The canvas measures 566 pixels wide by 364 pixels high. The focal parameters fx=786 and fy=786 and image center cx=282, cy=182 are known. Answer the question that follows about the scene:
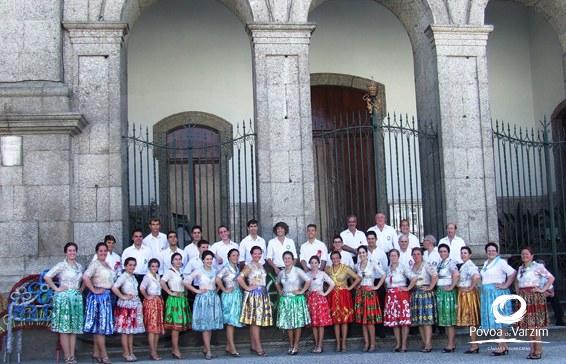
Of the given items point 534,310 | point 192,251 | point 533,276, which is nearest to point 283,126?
point 192,251

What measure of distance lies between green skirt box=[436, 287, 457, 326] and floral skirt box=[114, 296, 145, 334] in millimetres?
3786

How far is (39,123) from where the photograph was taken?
11234 millimetres

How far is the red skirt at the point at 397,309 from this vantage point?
1015cm

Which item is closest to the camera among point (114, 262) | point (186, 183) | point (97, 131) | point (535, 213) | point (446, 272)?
point (446, 272)

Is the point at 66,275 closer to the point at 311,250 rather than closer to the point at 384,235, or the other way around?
the point at 311,250

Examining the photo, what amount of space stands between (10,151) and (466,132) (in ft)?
22.7

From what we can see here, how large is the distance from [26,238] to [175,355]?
2.84 metres

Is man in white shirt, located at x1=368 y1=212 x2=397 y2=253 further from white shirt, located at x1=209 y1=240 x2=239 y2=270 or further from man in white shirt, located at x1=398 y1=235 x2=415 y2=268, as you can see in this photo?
white shirt, located at x1=209 y1=240 x2=239 y2=270

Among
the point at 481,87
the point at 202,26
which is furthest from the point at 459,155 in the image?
the point at 202,26

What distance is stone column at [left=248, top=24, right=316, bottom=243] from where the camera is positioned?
11.9 meters

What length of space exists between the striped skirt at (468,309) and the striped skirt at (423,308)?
0.33 meters

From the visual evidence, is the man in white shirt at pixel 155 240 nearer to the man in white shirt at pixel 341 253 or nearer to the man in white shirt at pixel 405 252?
the man in white shirt at pixel 341 253

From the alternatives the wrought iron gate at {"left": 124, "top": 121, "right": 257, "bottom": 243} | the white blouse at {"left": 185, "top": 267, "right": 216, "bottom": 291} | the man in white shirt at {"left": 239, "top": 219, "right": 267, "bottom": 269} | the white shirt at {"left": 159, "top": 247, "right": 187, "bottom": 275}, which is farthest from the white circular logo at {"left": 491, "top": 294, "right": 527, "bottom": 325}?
the wrought iron gate at {"left": 124, "top": 121, "right": 257, "bottom": 243}
